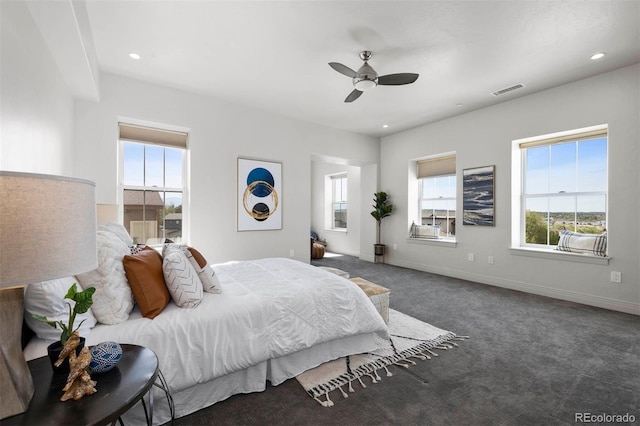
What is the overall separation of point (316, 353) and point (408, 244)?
431cm

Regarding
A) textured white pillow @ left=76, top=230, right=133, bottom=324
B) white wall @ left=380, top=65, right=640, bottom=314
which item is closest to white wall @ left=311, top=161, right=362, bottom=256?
white wall @ left=380, top=65, right=640, bottom=314

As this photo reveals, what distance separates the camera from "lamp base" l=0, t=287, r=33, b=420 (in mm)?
829

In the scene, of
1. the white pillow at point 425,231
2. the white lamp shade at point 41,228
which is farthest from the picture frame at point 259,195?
the white lamp shade at point 41,228

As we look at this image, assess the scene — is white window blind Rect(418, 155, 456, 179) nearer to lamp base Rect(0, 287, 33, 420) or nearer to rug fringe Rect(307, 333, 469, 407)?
rug fringe Rect(307, 333, 469, 407)

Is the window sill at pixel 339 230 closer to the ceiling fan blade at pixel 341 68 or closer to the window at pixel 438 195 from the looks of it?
the window at pixel 438 195

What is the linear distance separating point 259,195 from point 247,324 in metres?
3.20

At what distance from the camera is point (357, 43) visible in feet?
9.46

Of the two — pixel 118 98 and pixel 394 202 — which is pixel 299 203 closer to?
pixel 394 202

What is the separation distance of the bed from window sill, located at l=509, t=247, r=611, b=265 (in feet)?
10.3

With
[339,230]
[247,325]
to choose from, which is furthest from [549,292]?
[339,230]

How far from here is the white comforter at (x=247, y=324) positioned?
155 cm

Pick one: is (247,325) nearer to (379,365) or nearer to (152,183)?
(379,365)

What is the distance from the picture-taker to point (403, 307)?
3.49m

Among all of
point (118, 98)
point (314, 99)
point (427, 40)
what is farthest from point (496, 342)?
point (118, 98)
